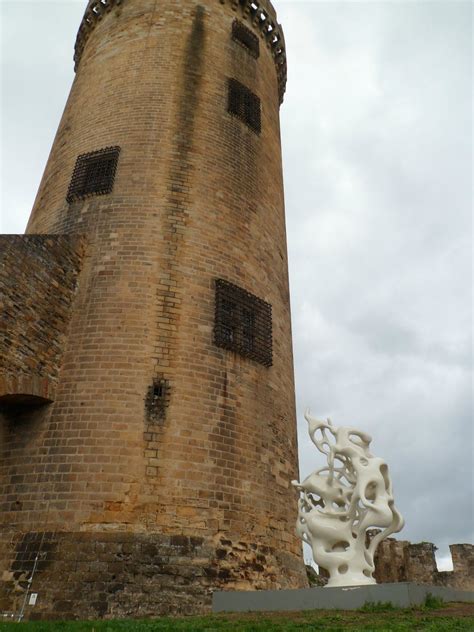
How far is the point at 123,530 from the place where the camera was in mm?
8484

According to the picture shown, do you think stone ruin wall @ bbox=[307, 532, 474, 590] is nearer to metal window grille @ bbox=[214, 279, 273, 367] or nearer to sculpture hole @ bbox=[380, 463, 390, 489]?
→ metal window grille @ bbox=[214, 279, 273, 367]

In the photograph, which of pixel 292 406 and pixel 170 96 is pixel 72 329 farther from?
pixel 170 96

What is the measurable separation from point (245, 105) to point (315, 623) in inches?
479

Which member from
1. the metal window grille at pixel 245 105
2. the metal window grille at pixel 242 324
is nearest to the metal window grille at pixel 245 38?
the metal window grille at pixel 245 105

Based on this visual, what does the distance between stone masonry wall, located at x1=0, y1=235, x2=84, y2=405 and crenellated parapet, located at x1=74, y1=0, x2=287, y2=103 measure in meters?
9.14

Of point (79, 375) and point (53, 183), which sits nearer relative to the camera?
point (79, 375)

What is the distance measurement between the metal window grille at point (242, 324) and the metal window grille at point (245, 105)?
5031mm

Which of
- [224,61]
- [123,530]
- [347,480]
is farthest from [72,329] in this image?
[224,61]

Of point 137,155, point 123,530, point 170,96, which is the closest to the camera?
point 123,530

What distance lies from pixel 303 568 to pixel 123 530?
13.6ft

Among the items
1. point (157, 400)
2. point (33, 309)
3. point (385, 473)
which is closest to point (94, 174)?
point (33, 309)

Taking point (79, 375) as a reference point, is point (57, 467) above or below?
Answer: below

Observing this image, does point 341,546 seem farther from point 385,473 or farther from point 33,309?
point 33,309

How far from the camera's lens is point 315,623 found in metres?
5.87
